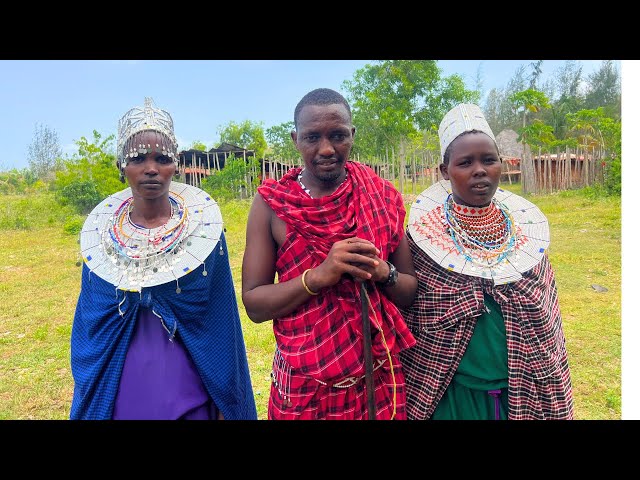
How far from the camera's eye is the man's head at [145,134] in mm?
2076

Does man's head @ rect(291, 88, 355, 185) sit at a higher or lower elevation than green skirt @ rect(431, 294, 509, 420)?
higher

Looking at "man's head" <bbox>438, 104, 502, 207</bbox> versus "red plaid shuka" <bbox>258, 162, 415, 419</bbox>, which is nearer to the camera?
"red plaid shuka" <bbox>258, 162, 415, 419</bbox>

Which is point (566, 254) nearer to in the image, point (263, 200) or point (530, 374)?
point (530, 374)

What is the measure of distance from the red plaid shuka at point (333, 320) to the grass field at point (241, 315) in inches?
85.2

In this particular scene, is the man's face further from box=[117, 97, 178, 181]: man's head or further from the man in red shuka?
box=[117, 97, 178, 181]: man's head

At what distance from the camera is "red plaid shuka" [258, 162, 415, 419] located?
1.84 meters

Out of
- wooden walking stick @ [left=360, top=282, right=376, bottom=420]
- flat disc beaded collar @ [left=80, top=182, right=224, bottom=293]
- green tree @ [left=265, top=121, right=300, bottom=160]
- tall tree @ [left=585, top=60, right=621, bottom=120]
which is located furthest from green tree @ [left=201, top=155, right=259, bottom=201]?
tall tree @ [left=585, top=60, right=621, bottom=120]

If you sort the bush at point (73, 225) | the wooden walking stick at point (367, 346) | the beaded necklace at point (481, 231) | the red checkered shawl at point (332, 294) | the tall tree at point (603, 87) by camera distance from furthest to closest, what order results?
the tall tree at point (603, 87) < the bush at point (73, 225) < the beaded necklace at point (481, 231) < the red checkered shawl at point (332, 294) < the wooden walking stick at point (367, 346)

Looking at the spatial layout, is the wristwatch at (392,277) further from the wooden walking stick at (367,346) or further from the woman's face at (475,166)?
the woman's face at (475,166)

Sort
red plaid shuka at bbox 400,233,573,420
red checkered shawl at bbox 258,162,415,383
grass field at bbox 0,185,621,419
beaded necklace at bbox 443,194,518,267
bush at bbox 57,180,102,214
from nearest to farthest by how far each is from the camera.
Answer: red checkered shawl at bbox 258,162,415,383 < red plaid shuka at bbox 400,233,573,420 < beaded necklace at bbox 443,194,518,267 < grass field at bbox 0,185,621,419 < bush at bbox 57,180,102,214

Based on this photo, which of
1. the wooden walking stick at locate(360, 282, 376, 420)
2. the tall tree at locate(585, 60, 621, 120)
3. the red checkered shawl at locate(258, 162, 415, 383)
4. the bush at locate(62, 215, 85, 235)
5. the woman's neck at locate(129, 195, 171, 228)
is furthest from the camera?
A: the tall tree at locate(585, 60, 621, 120)

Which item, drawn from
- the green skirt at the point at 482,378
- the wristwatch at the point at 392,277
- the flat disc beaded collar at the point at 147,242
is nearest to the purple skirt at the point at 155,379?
the flat disc beaded collar at the point at 147,242

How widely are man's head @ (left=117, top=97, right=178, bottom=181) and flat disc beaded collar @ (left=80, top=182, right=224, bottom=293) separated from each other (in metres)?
0.21

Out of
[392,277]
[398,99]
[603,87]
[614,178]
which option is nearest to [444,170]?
[392,277]
